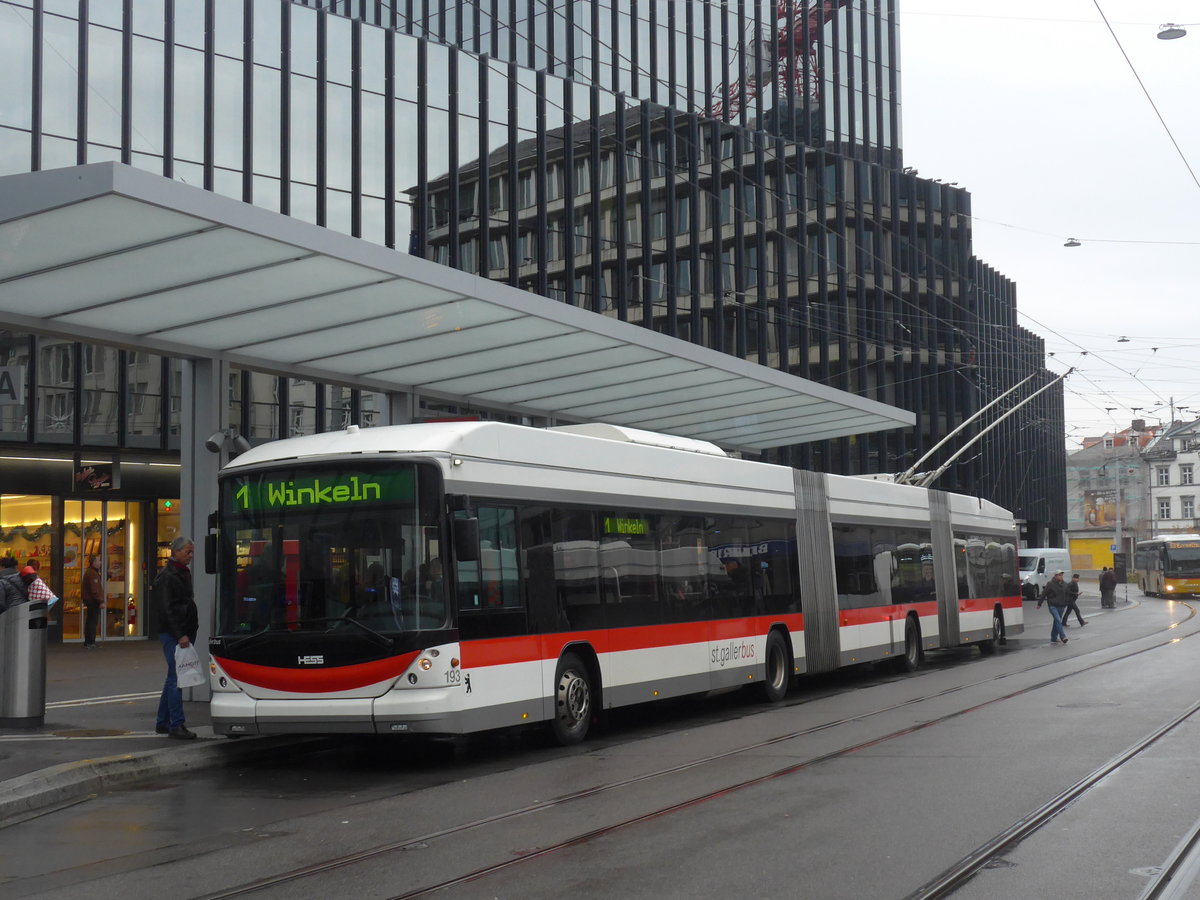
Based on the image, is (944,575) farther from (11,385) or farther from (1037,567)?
(1037,567)

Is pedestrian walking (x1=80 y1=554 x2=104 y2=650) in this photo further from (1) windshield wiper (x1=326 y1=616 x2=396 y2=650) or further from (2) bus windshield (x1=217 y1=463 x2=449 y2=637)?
(1) windshield wiper (x1=326 y1=616 x2=396 y2=650)

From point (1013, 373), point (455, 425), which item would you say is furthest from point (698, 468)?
point (1013, 373)

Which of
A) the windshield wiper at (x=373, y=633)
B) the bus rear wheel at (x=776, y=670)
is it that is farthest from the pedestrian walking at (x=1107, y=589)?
the windshield wiper at (x=373, y=633)

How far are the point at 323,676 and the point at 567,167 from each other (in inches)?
1189

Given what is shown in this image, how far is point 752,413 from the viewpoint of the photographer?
23422 millimetres

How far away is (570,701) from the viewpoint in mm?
12609

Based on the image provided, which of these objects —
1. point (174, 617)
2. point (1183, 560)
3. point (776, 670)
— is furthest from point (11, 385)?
point (1183, 560)

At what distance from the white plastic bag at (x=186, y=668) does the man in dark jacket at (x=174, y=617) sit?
59mm

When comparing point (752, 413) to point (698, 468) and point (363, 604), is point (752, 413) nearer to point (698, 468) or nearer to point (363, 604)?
point (698, 468)

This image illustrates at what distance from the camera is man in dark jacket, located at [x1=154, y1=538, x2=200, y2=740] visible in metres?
12.3

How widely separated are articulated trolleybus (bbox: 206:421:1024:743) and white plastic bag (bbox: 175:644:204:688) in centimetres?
77

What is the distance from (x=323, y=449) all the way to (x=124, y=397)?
18.8 m

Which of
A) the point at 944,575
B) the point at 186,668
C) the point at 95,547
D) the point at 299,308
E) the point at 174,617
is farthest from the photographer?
the point at 95,547

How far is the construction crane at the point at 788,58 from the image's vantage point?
171 feet
